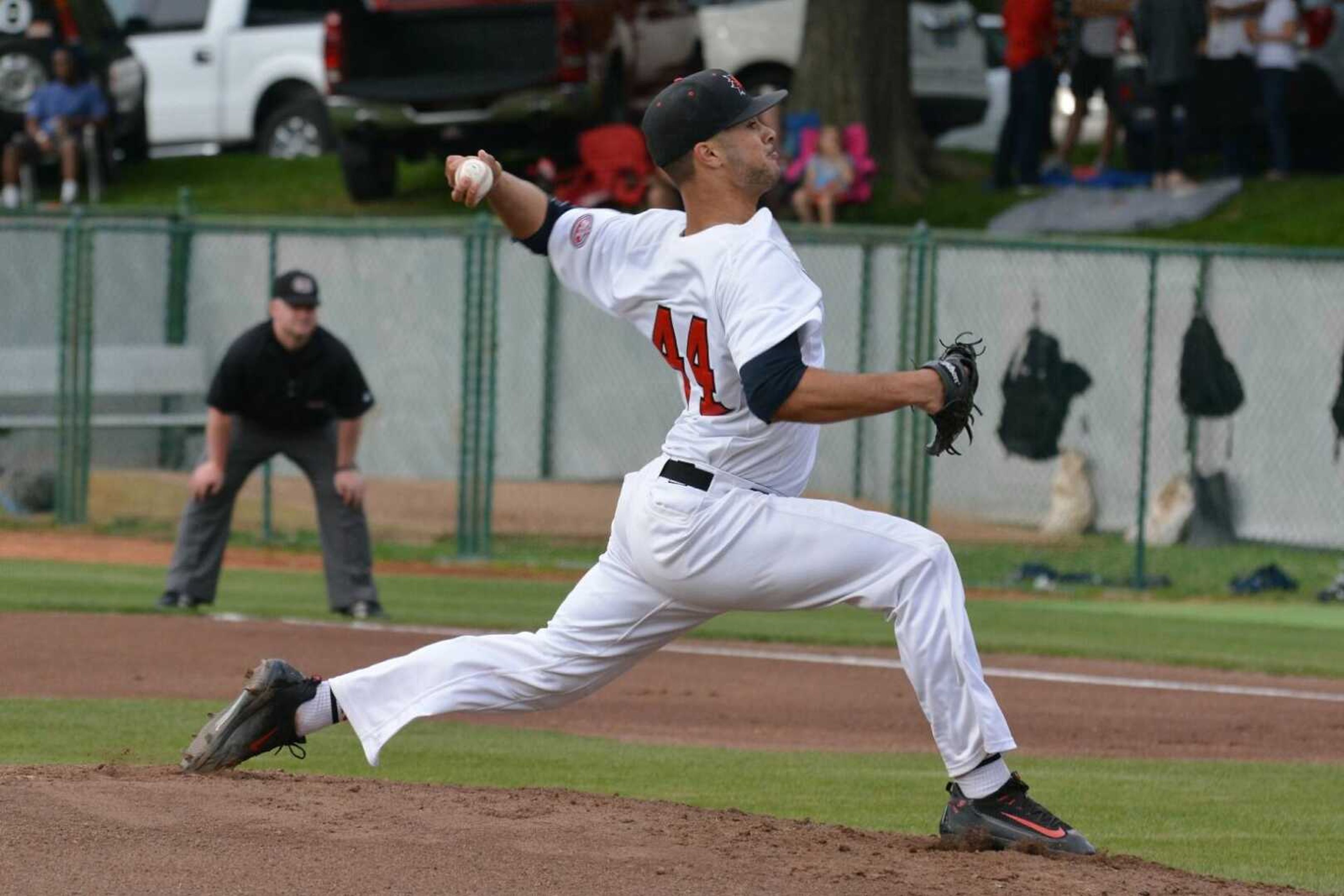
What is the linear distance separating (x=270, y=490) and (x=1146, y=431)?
653cm

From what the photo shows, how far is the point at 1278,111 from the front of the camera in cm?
1966

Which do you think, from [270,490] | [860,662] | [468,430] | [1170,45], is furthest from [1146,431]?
[270,490]

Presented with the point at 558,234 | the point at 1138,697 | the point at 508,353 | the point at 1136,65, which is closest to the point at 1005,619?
the point at 1138,697

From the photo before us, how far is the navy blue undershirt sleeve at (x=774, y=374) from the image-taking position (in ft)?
17.6

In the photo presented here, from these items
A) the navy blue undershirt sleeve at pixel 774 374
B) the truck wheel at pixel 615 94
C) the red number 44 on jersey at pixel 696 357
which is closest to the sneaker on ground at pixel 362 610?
the red number 44 on jersey at pixel 696 357

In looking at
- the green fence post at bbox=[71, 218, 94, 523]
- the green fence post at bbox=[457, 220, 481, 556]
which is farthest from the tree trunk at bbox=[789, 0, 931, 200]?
the green fence post at bbox=[71, 218, 94, 523]

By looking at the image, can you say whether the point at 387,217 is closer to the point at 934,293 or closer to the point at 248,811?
the point at 934,293

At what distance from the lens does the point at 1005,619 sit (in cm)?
1323

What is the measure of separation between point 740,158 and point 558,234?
597mm

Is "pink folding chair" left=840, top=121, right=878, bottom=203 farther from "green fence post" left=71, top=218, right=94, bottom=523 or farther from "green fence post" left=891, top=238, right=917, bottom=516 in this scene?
"green fence post" left=71, top=218, right=94, bottom=523

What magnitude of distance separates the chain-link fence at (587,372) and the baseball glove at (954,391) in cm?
912

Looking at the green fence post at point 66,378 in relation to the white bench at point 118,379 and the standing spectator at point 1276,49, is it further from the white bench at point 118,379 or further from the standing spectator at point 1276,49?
the standing spectator at point 1276,49

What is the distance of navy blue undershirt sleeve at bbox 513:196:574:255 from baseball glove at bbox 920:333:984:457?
1.16 meters

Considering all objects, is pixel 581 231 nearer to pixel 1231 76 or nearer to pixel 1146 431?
pixel 1146 431
